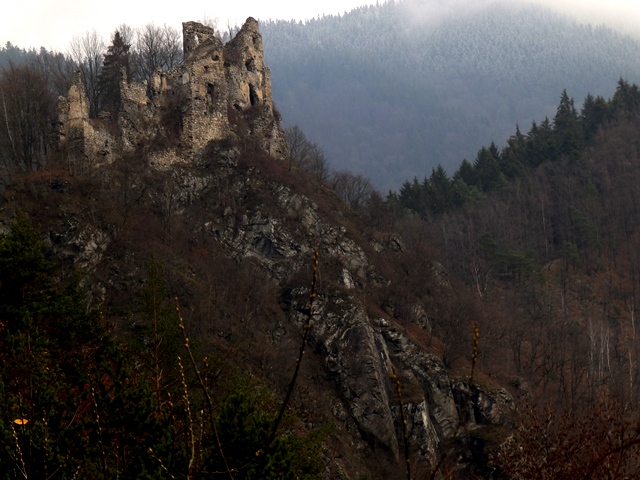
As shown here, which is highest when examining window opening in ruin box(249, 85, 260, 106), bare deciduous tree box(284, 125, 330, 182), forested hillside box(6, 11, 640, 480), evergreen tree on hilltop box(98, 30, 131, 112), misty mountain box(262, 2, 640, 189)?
misty mountain box(262, 2, 640, 189)

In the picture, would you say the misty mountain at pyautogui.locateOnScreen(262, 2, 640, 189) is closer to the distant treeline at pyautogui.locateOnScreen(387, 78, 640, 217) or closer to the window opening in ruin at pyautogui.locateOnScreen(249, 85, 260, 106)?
the distant treeline at pyautogui.locateOnScreen(387, 78, 640, 217)

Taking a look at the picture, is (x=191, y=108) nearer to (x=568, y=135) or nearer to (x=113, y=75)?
(x=113, y=75)

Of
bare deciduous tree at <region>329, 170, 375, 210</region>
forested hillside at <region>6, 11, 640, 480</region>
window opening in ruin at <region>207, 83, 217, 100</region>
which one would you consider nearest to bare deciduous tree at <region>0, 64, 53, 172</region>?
forested hillside at <region>6, 11, 640, 480</region>

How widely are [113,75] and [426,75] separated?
384ft

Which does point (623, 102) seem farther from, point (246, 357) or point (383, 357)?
point (246, 357)

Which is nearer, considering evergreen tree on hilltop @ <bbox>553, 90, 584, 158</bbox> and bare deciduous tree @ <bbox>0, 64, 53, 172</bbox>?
bare deciduous tree @ <bbox>0, 64, 53, 172</bbox>

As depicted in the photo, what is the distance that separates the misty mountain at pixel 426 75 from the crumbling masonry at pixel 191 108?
74733mm

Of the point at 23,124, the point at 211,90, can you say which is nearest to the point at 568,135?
the point at 211,90

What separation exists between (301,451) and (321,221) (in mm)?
25647

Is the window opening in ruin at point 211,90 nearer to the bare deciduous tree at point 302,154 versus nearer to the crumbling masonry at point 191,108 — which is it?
the crumbling masonry at point 191,108

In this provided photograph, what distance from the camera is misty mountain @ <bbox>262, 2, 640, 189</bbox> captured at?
133000 millimetres

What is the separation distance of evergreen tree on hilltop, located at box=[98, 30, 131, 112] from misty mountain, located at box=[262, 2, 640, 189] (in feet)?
256

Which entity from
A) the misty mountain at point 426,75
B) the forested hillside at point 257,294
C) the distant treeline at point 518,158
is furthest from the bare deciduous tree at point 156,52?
the misty mountain at point 426,75

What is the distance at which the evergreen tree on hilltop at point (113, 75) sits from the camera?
44719mm
